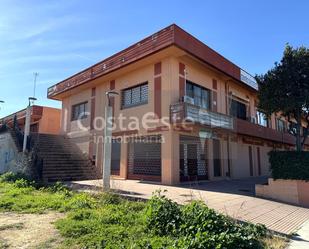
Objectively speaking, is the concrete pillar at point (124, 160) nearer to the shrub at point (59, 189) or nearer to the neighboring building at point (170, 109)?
the neighboring building at point (170, 109)

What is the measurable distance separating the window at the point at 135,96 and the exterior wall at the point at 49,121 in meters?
13.3

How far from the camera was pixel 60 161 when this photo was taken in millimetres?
15523

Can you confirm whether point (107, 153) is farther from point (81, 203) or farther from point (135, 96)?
point (135, 96)

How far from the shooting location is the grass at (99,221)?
16.1 ft

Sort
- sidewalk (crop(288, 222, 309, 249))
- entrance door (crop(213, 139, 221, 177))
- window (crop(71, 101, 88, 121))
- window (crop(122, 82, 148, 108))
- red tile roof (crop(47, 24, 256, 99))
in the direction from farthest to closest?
window (crop(71, 101, 88, 121))
entrance door (crop(213, 139, 221, 177))
window (crop(122, 82, 148, 108))
red tile roof (crop(47, 24, 256, 99))
sidewalk (crop(288, 222, 309, 249))

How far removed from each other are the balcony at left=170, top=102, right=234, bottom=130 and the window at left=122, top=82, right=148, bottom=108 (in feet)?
8.69

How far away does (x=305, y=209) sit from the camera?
8883 millimetres

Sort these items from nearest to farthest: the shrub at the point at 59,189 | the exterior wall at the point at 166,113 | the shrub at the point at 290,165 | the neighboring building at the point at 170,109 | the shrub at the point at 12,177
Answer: the shrub at the point at 290,165 → the shrub at the point at 59,189 → the shrub at the point at 12,177 → the neighboring building at the point at 170,109 → the exterior wall at the point at 166,113

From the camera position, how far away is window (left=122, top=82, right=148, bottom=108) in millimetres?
15845

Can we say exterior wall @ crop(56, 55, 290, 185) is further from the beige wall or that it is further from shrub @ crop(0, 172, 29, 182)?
shrub @ crop(0, 172, 29, 182)

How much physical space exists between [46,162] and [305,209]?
1258cm

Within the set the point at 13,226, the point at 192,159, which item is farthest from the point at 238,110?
the point at 13,226

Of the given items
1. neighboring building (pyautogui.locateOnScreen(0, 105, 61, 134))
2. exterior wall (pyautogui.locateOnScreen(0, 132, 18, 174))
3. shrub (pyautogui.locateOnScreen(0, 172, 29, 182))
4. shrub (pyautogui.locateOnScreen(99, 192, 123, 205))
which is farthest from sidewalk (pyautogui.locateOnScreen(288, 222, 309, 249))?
neighboring building (pyautogui.locateOnScreen(0, 105, 61, 134))

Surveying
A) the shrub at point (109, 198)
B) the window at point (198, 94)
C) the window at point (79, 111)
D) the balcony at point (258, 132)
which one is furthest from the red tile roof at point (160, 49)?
the shrub at point (109, 198)
